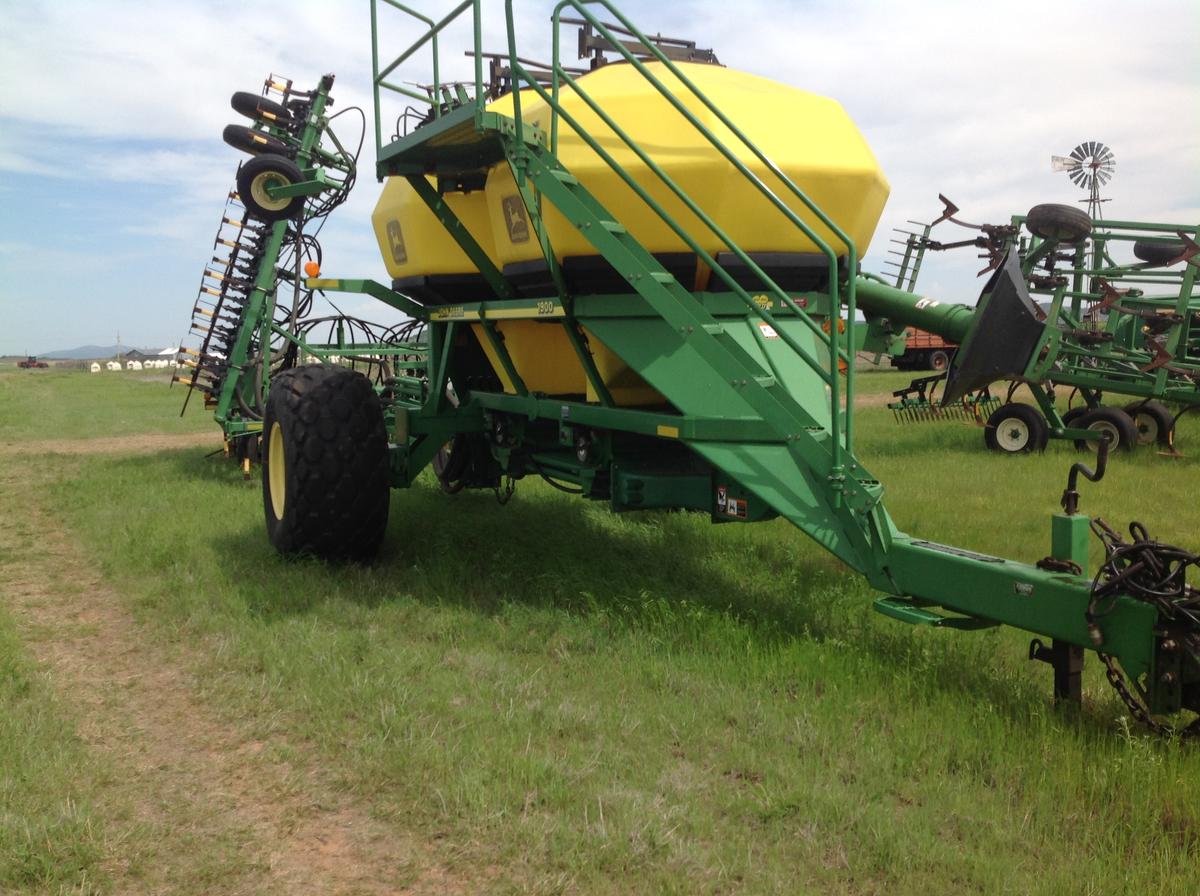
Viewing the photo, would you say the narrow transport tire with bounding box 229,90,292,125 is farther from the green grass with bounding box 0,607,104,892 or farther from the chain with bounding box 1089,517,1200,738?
the chain with bounding box 1089,517,1200,738

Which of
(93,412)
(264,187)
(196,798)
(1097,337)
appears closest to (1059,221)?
(1097,337)

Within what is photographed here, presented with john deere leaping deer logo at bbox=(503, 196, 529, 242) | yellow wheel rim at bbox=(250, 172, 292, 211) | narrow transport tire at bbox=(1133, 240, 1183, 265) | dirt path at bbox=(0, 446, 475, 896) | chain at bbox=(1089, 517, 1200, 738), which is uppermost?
→ yellow wheel rim at bbox=(250, 172, 292, 211)

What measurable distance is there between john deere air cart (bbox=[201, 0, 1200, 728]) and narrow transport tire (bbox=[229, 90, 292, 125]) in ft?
14.2

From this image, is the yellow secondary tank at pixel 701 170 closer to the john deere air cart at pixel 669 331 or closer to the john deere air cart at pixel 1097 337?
the john deere air cart at pixel 669 331

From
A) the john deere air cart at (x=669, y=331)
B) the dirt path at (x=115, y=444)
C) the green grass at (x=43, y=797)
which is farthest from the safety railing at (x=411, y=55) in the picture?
the dirt path at (x=115, y=444)

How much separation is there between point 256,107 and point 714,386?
7.27 m

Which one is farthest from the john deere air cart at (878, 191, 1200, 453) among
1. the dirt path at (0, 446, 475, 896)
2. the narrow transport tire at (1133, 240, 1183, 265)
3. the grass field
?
the dirt path at (0, 446, 475, 896)

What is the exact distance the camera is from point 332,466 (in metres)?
5.41

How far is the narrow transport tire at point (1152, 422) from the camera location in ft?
38.5

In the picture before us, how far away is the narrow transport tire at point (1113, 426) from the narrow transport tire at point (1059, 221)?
266 cm

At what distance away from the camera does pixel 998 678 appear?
12.4 ft

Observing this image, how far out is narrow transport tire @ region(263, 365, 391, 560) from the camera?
5387mm

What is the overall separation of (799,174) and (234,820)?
3471 mm

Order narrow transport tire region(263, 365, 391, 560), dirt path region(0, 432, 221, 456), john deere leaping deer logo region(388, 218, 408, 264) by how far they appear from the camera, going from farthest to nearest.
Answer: dirt path region(0, 432, 221, 456) < john deere leaping deer logo region(388, 218, 408, 264) < narrow transport tire region(263, 365, 391, 560)
